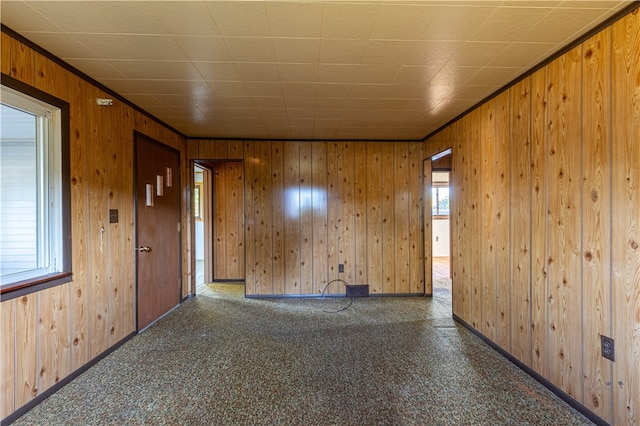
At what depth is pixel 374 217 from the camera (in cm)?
434

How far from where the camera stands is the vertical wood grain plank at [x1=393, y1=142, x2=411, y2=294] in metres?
4.36

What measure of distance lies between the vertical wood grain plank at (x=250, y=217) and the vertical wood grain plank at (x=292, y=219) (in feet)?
1.51

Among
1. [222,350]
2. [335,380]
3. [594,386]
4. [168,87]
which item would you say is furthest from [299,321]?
[168,87]

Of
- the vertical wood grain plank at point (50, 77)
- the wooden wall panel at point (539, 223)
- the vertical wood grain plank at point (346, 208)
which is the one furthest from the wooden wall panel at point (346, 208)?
the vertical wood grain plank at point (50, 77)

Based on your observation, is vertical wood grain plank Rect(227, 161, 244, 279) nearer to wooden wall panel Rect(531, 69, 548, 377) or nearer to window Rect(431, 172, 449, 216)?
wooden wall panel Rect(531, 69, 548, 377)

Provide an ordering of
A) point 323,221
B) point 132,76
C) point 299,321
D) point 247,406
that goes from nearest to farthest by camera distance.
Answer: point 247,406 < point 132,76 < point 299,321 < point 323,221

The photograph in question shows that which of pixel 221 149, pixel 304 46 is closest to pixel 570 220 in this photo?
pixel 304 46

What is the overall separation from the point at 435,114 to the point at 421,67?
3.80ft

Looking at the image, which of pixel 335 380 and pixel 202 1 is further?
pixel 335 380

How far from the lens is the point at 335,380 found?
215 centimetres

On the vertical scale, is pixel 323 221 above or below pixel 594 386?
above

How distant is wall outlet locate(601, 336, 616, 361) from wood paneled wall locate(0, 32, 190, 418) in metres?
3.47

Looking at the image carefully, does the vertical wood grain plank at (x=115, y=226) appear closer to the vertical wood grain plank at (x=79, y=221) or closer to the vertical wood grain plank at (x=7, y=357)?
the vertical wood grain plank at (x=79, y=221)

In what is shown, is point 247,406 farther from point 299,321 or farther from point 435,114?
point 435,114
